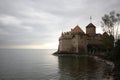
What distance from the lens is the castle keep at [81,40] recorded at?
89.2 metres

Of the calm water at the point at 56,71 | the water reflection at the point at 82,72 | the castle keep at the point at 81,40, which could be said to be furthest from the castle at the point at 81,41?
the water reflection at the point at 82,72

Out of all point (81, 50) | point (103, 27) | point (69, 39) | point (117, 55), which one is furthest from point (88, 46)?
point (117, 55)

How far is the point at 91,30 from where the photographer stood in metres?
93.0

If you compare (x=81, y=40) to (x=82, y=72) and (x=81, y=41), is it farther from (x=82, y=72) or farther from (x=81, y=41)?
(x=82, y=72)

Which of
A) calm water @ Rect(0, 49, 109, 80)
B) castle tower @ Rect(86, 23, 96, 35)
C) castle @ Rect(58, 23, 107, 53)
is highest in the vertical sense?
castle tower @ Rect(86, 23, 96, 35)

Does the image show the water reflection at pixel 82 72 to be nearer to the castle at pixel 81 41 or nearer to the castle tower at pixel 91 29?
the castle at pixel 81 41

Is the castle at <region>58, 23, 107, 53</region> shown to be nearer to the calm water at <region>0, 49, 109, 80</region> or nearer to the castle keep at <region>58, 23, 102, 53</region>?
the castle keep at <region>58, 23, 102, 53</region>

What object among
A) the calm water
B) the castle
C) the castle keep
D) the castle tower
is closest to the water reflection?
the calm water

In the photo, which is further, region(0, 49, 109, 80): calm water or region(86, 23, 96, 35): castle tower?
region(86, 23, 96, 35): castle tower

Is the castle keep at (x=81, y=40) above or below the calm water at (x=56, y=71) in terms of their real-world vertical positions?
above

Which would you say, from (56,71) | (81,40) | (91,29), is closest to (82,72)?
(56,71)

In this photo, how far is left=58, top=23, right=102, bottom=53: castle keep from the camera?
89.2 m

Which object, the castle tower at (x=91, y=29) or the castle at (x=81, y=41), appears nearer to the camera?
the castle at (x=81, y=41)

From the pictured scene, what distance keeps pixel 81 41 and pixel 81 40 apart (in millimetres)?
462
